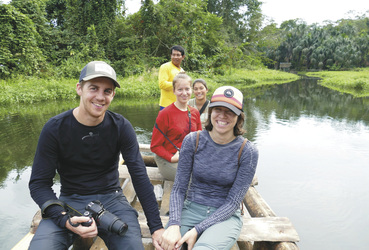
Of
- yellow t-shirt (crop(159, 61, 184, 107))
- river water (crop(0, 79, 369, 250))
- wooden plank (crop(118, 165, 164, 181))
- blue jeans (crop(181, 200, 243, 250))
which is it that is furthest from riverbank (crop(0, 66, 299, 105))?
blue jeans (crop(181, 200, 243, 250))

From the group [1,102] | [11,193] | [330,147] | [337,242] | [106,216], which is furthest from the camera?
[1,102]

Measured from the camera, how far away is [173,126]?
2.82 m

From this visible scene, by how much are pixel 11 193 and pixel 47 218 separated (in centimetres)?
296

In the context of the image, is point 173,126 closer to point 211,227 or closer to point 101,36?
point 211,227

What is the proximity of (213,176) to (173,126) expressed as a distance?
3.43 ft

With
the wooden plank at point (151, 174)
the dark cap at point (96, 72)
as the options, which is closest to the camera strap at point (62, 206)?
the dark cap at point (96, 72)

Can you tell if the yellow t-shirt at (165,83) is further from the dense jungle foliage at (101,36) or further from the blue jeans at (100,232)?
the dense jungle foliage at (101,36)

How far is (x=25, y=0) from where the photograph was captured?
14.7 m

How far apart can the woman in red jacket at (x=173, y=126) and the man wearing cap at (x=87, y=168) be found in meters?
0.91

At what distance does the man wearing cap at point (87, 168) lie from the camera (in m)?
1.63

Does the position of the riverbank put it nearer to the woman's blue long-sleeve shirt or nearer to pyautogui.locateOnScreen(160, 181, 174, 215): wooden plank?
pyautogui.locateOnScreen(160, 181, 174, 215): wooden plank

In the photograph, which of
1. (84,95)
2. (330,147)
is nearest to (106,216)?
(84,95)

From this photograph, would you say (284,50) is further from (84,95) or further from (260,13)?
(84,95)

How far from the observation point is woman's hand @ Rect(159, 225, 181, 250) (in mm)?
1665
